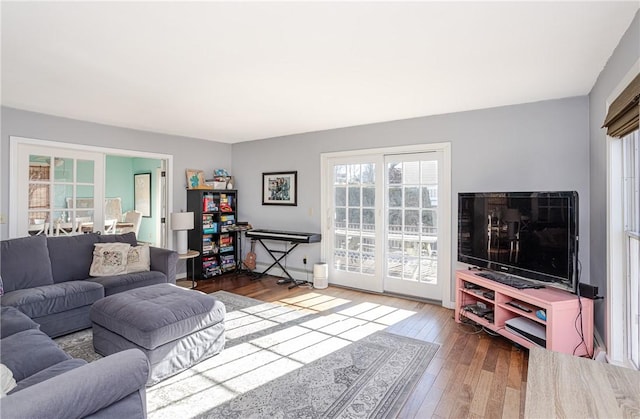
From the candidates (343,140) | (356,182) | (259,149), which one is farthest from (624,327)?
(259,149)

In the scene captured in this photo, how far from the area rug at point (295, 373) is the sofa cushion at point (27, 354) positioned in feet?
2.10

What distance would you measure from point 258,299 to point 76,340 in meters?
1.89

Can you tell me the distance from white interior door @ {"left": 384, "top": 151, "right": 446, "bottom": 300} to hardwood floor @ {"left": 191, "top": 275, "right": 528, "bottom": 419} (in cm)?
27

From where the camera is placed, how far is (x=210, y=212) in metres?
5.40

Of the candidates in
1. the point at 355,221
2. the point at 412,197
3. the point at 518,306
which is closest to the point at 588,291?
the point at 518,306

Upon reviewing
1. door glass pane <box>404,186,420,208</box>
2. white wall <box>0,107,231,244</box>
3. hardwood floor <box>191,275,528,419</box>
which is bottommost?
hardwood floor <box>191,275,528,419</box>

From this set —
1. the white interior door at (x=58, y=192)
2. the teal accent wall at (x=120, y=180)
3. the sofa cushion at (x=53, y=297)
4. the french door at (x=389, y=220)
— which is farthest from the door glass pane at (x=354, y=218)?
the teal accent wall at (x=120, y=180)

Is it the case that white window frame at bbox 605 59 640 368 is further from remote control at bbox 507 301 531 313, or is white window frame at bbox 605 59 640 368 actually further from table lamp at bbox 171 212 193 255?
table lamp at bbox 171 212 193 255

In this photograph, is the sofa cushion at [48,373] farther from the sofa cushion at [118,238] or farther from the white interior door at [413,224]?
the white interior door at [413,224]

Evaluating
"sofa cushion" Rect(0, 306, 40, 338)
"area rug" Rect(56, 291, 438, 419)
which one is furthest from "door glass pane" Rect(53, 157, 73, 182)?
"sofa cushion" Rect(0, 306, 40, 338)

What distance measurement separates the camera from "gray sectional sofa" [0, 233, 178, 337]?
285cm

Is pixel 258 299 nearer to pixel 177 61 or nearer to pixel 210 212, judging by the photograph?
pixel 210 212

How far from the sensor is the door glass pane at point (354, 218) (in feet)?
14.8

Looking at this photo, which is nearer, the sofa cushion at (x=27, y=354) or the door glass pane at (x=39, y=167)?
the sofa cushion at (x=27, y=354)
